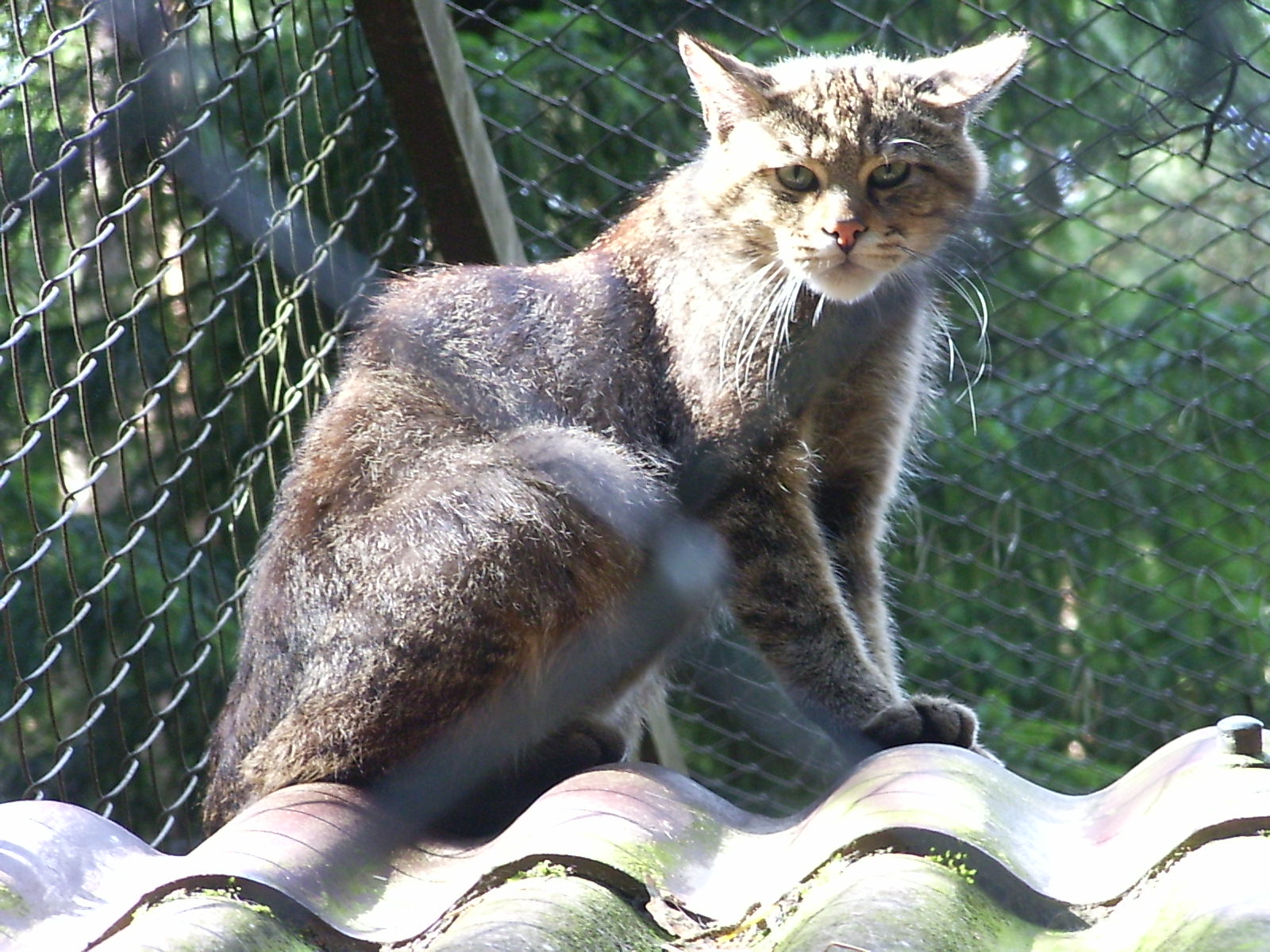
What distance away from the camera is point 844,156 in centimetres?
230

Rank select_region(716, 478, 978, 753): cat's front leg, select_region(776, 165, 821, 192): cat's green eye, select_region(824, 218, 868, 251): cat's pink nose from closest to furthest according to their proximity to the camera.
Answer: select_region(716, 478, 978, 753): cat's front leg
select_region(824, 218, 868, 251): cat's pink nose
select_region(776, 165, 821, 192): cat's green eye

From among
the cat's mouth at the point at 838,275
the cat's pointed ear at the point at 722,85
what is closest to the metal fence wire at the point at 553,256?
the cat's mouth at the point at 838,275

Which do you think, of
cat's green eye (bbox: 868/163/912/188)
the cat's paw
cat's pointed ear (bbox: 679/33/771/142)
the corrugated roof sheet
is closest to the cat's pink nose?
cat's green eye (bbox: 868/163/912/188)

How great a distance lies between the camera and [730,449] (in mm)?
2227

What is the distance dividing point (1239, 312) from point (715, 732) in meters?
2.17

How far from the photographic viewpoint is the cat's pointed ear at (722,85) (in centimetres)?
240

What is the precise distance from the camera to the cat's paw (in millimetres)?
1981

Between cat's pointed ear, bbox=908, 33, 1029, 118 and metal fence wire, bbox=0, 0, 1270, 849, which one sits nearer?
metal fence wire, bbox=0, 0, 1270, 849

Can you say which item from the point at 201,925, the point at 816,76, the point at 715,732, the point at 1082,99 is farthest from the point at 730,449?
the point at 715,732

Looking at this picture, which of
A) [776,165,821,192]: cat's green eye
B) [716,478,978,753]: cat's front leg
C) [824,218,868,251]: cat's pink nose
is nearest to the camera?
[716,478,978,753]: cat's front leg

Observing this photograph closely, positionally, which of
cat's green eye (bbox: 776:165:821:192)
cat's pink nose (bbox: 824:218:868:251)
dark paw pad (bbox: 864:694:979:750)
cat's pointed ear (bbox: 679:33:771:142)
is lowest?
dark paw pad (bbox: 864:694:979:750)

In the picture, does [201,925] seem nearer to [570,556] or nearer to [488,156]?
[570,556]

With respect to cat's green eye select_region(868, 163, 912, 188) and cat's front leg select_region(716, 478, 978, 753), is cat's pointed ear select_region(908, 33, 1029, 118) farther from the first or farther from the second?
cat's front leg select_region(716, 478, 978, 753)

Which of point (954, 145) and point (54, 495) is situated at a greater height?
point (954, 145)
